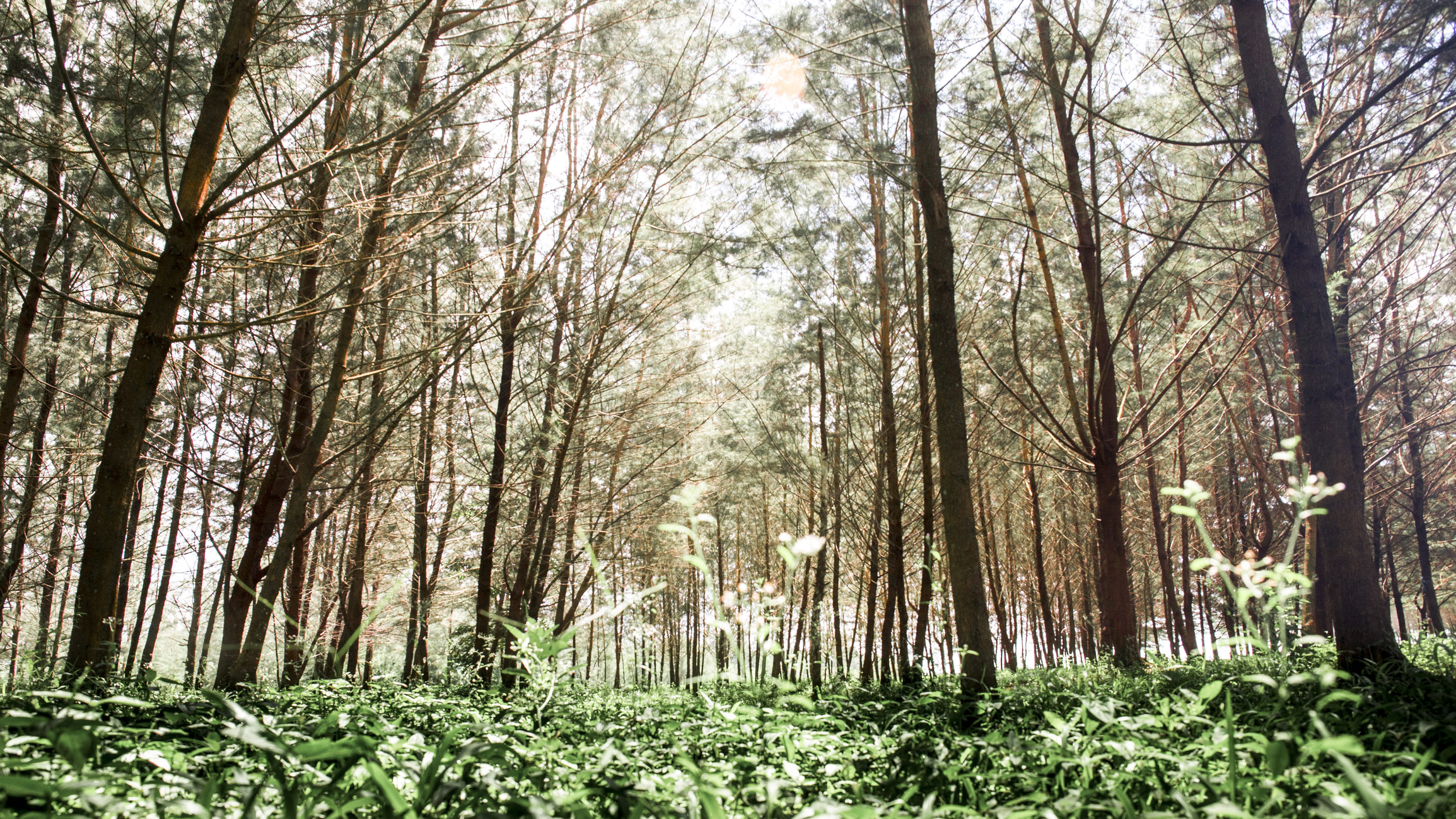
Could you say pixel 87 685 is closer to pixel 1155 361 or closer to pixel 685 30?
pixel 685 30

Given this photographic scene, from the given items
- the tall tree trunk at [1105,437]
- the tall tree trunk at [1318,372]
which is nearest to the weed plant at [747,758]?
the tall tree trunk at [1318,372]

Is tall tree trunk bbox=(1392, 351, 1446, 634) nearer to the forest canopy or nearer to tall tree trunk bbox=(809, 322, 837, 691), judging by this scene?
the forest canopy

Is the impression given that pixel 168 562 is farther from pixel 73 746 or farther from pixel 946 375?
pixel 73 746

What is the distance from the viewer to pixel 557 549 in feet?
29.1

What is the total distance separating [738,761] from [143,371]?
3.01 m

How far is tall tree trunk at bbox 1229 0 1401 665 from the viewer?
3664 mm

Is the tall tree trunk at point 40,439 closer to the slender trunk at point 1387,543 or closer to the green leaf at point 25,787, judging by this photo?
the green leaf at point 25,787

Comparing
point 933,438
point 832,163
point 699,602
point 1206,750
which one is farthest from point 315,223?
point 699,602

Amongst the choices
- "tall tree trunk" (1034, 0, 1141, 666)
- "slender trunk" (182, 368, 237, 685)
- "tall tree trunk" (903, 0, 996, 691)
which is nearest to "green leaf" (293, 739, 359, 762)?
"tall tree trunk" (903, 0, 996, 691)

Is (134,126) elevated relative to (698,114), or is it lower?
lower

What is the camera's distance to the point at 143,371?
294 cm

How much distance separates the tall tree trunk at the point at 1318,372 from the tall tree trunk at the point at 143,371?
5.61 meters

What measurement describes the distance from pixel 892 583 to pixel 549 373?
4.24 meters

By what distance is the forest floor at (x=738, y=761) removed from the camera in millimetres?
1092
